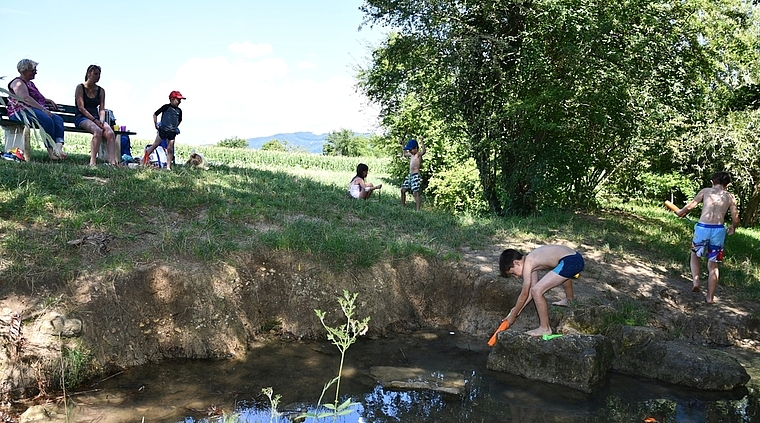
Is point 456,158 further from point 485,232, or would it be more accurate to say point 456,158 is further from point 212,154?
point 212,154

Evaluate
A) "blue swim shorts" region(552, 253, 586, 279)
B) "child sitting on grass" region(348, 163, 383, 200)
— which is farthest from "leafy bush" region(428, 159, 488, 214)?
"blue swim shorts" region(552, 253, 586, 279)

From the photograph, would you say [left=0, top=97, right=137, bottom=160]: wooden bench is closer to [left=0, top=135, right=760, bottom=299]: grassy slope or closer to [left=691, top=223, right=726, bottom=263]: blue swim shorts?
[left=0, top=135, right=760, bottom=299]: grassy slope

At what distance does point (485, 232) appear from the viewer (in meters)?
10.7

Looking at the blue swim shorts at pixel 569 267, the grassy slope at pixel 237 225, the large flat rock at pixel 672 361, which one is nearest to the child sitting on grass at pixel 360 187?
the grassy slope at pixel 237 225

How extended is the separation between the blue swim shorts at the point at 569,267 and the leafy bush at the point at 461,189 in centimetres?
884

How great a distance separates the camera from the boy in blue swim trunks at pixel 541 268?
7109 mm

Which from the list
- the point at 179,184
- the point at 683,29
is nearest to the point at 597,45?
the point at 683,29

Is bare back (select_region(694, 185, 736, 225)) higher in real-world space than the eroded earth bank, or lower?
higher

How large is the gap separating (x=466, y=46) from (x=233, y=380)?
8.02 m

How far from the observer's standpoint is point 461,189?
1669 centimetres

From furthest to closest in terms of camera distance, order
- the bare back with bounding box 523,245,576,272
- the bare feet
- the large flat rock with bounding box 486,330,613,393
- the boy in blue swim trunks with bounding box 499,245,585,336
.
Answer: the bare back with bounding box 523,245,576,272, the boy in blue swim trunks with bounding box 499,245,585,336, the bare feet, the large flat rock with bounding box 486,330,613,393

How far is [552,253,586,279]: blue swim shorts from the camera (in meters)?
7.16

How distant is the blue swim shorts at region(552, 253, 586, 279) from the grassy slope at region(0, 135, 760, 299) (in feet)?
7.32

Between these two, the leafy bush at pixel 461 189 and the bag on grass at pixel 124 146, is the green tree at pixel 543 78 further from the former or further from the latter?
the bag on grass at pixel 124 146
